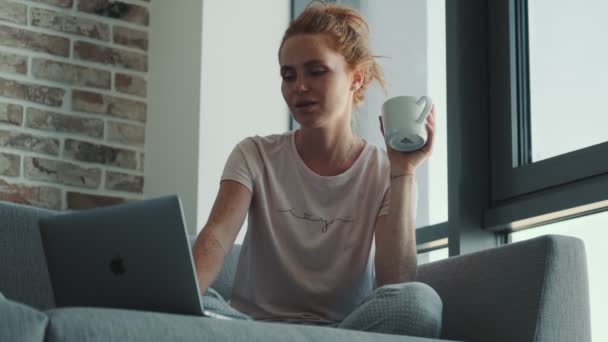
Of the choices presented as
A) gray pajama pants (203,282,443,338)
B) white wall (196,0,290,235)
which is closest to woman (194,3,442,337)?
gray pajama pants (203,282,443,338)

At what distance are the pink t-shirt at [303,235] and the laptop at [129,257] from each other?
571mm

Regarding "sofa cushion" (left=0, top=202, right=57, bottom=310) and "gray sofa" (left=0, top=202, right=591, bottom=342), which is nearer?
"gray sofa" (left=0, top=202, right=591, bottom=342)

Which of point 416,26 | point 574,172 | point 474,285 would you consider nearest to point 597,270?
point 574,172

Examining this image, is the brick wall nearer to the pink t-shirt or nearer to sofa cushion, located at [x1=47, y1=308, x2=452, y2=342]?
the pink t-shirt

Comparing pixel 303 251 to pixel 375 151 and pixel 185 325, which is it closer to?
pixel 375 151

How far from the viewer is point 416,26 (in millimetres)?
Result: 3252

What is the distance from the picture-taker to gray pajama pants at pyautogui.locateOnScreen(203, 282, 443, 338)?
1.75m

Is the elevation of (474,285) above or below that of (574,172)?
below

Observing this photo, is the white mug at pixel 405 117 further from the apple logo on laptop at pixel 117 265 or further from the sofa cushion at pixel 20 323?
the sofa cushion at pixel 20 323

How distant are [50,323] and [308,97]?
3.39 feet

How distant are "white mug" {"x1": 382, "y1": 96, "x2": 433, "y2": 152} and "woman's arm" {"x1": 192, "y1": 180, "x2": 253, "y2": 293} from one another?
1.14 feet

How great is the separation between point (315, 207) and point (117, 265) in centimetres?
71

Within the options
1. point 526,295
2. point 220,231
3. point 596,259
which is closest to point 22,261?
point 220,231

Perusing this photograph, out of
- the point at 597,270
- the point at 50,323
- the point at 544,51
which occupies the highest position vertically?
the point at 544,51
